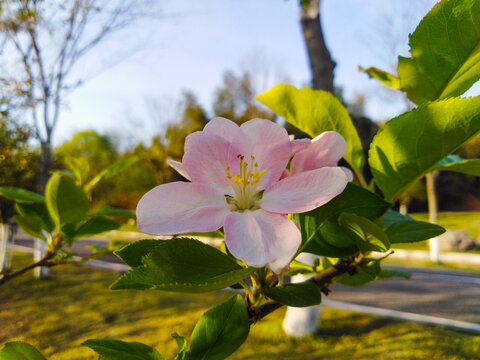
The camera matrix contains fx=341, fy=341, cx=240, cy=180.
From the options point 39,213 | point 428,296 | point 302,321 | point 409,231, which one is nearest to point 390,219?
point 409,231

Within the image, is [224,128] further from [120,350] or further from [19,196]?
[19,196]

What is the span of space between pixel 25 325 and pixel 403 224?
3017mm

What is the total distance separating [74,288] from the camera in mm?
3797

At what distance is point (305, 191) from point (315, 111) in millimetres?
117

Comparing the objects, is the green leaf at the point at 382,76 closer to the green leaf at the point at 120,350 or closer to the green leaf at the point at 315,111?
the green leaf at the point at 315,111

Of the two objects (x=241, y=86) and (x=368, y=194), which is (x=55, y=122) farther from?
(x=241, y=86)

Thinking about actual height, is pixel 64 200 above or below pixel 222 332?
above

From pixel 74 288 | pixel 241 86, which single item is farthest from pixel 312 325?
pixel 241 86

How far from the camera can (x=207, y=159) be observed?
0.82ft

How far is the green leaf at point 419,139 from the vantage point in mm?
234

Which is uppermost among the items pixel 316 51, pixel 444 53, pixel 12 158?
pixel 316 51

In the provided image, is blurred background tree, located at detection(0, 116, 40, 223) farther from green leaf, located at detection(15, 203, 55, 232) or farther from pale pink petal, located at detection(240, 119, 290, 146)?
pale pink petal, located at detection(240, 119, 290, 146)

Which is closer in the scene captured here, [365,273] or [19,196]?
[365,273]

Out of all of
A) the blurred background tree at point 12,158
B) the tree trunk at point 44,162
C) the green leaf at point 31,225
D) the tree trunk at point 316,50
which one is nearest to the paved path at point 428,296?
the tree trunk at point 44,162
